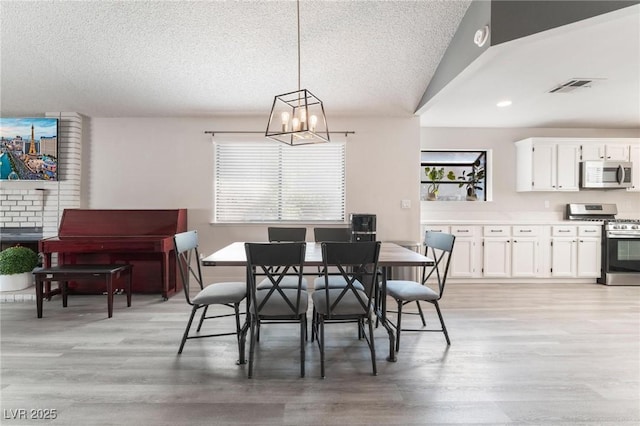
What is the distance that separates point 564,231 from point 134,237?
5706mm

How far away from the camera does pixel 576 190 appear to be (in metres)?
4.94

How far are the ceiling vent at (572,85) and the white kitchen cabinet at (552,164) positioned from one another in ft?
4.19

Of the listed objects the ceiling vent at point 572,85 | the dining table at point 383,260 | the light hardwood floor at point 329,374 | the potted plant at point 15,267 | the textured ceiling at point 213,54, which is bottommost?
the light hardwood floor at point 329,374

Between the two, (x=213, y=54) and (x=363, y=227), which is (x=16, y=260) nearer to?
(x=213, y=54)

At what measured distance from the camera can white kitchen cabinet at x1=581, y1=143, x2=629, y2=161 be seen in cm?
487

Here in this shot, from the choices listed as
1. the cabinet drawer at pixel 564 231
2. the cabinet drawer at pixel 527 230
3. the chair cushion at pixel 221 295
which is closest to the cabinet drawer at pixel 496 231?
the cabinet drawer at pixel 527 230

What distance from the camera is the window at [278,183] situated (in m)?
4.57

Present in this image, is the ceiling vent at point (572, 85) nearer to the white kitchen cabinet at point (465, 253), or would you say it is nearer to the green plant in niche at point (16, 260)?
the white kitchen cabinet at point (465, 253)

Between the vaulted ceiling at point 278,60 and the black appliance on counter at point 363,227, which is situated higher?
the vaulted ceiling at point 278,60

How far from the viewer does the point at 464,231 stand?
4.71 meters

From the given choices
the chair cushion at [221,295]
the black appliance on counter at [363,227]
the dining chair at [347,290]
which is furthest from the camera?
the black appliance on counter at [363,227]

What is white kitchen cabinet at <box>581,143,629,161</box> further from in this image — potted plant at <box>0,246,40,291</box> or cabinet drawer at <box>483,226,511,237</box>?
potted plant at <box>0,246,40,291</box>

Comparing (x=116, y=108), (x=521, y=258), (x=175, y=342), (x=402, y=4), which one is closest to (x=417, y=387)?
(x=175, y=342)

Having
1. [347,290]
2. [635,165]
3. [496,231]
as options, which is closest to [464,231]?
[496,231]
